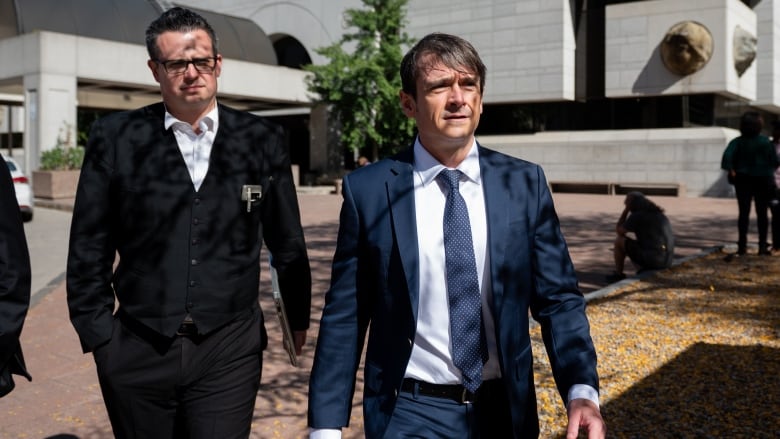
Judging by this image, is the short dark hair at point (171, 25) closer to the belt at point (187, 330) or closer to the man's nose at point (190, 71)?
the man's nose at point (190, 71)

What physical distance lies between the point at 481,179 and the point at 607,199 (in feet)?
83.0

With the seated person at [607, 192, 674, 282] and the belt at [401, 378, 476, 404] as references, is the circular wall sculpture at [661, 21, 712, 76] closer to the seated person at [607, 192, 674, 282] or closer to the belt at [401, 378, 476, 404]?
the seated person at [607, 192, 674, 282]

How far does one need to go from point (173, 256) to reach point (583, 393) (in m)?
1.54

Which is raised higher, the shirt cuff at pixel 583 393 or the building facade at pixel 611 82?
the building facade at pixel 611 82

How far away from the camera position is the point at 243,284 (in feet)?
9.84

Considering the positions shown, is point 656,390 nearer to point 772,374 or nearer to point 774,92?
point 772,374

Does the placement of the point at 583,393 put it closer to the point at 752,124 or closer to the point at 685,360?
the point at 685,360

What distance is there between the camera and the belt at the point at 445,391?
2355mm

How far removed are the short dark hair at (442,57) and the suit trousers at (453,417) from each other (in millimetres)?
935

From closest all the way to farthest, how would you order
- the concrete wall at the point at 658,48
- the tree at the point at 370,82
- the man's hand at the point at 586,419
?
the man's hand at the point at 586,419 → the concrete wall at the point at 658,48 → the tree at the point at 370,82

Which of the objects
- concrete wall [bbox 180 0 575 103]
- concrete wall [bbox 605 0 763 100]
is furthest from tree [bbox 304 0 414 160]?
concrete wall [bbox 605 0 763 100]

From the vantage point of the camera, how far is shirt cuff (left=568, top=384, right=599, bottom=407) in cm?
223

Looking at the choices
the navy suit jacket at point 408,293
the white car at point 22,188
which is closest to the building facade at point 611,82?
the white car at point 22,188

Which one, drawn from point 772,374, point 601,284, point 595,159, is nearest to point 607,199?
point 595,159
